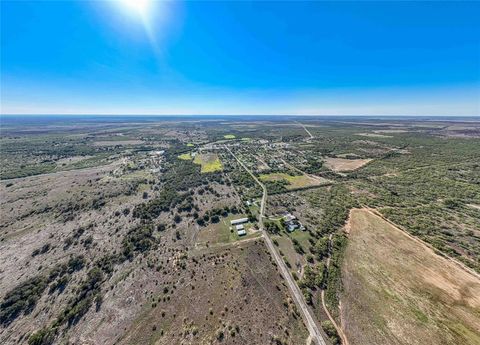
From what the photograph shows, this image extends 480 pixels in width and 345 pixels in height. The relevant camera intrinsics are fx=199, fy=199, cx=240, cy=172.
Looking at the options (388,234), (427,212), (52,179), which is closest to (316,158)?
(427,212)

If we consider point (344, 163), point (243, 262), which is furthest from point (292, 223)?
point (344, 163)

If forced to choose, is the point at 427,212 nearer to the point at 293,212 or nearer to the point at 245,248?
the point at 293,212

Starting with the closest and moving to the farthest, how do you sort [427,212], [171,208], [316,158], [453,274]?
[453,274] → [427,212] → [171,208] → [316,158]

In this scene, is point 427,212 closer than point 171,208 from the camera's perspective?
Yes

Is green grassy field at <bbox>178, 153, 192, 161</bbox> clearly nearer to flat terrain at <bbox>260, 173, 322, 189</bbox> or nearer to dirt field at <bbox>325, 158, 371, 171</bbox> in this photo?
flat terrain at <bbox>260, 173, 322, 189</bbox>

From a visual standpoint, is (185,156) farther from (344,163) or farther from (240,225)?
(344,163)

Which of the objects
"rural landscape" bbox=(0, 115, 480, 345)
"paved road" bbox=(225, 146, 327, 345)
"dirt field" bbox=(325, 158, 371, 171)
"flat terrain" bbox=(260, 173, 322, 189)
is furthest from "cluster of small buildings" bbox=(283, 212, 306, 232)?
"dirt field" bbox=(325, 158, 371, 171)

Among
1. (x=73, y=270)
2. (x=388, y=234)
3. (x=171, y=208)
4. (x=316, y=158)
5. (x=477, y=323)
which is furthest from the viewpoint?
(x=316, y=158)
